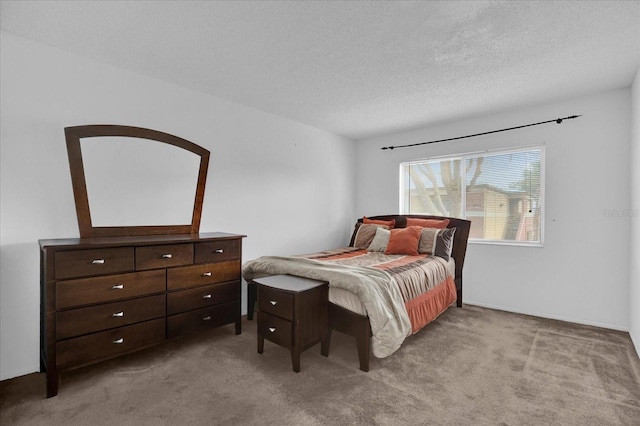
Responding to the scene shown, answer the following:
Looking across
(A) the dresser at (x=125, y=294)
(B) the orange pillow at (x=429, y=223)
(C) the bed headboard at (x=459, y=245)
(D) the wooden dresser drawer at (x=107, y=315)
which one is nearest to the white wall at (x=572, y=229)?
(C) the bed headboard at (x=459, y=245)

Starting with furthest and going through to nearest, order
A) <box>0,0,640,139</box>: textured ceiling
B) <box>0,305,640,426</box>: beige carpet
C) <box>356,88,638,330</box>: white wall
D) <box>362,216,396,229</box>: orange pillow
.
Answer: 1. <box>362,216,396,229</box>: orange pillow
2. <box>356,88,638,330</box>: white wall
3. <box>0,0,640,139</box>: textured ceiling
4. <box>0,305,640,426</box>: beige carpet

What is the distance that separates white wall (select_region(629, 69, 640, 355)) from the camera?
2637mm

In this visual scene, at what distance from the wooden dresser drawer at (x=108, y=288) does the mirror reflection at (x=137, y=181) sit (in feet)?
2.08

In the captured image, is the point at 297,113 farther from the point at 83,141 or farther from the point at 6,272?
the point at 6,272

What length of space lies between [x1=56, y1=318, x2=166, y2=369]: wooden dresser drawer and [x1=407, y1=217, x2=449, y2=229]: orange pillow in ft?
10.1

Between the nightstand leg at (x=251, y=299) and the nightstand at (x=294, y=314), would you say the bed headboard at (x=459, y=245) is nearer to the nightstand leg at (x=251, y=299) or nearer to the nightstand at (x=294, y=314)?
the nightstand at (x=294, y=314)

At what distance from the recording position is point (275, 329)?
237 centimetres

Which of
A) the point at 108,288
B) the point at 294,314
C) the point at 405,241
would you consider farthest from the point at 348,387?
the point at 405,241

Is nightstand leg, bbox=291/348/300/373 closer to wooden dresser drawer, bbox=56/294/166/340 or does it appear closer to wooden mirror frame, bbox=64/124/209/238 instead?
wooden dresser drawer, bbox=56/294/166/340

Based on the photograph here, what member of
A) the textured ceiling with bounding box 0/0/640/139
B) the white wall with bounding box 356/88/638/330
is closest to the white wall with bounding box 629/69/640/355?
the white wall with bounding box 356/88/638/330

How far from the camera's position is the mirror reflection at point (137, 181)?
2.56m

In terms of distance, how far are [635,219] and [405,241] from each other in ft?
6.72

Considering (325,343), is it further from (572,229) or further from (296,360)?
(572,229)

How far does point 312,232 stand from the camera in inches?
177
